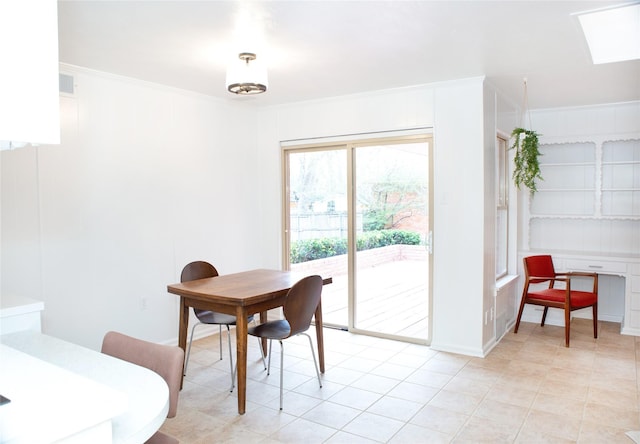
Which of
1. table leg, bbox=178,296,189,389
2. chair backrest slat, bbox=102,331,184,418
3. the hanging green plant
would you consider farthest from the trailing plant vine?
chair backrest slat, bbox=102,331,184,418

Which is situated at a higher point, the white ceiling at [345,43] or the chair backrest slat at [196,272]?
the white ceiling at [345,43]

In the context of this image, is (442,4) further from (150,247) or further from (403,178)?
(150,247)

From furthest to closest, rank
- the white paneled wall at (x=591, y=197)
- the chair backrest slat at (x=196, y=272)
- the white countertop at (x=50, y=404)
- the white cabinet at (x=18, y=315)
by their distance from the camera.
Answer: the white paneled wall at (x=591, y=197) < the chair backrest slat at (x=196, y=272) < the white cabinet at (x=18, y=315) < the white countertop at (x=50, y=404)

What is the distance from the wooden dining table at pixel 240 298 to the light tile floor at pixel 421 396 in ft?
0.99

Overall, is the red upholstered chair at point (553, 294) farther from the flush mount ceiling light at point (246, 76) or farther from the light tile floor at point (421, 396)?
the flush mount ceiling light at point (246, 76)

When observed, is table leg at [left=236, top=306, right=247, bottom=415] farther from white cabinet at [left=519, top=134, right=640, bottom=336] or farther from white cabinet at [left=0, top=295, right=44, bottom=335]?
white cabinet at [left=519, top=134, right=640, bottom=336]

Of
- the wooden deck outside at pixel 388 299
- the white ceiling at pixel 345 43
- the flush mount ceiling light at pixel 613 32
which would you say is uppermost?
the flush mount ceiling light at pixel 613 32

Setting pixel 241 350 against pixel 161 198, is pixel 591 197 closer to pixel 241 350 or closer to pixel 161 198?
pixel 241 350

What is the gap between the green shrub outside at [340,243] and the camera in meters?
4.70

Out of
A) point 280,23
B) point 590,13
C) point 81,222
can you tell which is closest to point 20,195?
point 81,222

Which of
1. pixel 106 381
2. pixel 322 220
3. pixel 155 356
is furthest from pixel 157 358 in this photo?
pixel 322 220

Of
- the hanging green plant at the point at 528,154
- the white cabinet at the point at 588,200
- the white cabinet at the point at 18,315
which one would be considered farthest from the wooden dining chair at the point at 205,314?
the white cabinet at the point at 588,200

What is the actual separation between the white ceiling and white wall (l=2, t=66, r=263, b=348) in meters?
0.37

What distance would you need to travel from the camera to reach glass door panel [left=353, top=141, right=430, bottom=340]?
458 centimetres
